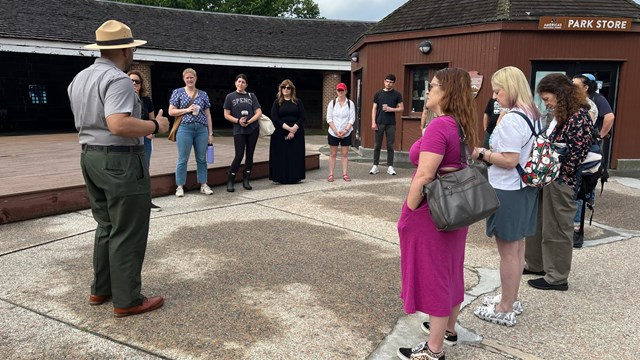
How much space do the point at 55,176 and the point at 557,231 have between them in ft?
21.7

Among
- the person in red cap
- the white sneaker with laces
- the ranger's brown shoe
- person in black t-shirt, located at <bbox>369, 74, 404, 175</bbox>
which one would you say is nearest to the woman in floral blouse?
the white sneaker with laces

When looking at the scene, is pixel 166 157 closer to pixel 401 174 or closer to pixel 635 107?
pixel 401 174

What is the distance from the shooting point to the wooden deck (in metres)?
5.65

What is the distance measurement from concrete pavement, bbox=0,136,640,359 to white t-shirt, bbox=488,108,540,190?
38.8 inches

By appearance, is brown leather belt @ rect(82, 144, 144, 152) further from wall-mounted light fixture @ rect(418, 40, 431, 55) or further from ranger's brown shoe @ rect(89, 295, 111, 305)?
wall-mounted light fixture @ rect(418, 40, 431, 55)

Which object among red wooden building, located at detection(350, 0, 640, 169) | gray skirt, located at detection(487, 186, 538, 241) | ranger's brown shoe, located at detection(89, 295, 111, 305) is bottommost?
ranger's brown shoe, located at detection(89, 295, 111, 305)

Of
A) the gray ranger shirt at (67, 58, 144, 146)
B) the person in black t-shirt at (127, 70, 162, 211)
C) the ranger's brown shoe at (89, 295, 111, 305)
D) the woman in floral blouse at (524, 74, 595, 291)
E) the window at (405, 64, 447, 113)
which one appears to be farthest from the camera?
the window at (405, 64, 447, 113)

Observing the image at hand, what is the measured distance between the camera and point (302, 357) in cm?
284

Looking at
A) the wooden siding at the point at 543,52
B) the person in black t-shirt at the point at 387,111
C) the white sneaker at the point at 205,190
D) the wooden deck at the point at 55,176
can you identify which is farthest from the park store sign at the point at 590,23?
the white sneaker at the point at 205,190

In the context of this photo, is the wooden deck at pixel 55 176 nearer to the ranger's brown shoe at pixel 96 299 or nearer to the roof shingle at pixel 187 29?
the ranger's brown shoe at pixel 96 299

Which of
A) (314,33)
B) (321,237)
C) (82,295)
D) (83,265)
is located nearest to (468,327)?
(321,237)

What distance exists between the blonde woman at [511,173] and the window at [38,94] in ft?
71.9

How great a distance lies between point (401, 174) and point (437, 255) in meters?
7.27

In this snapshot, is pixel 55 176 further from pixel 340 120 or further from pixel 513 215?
pixel 513 215
